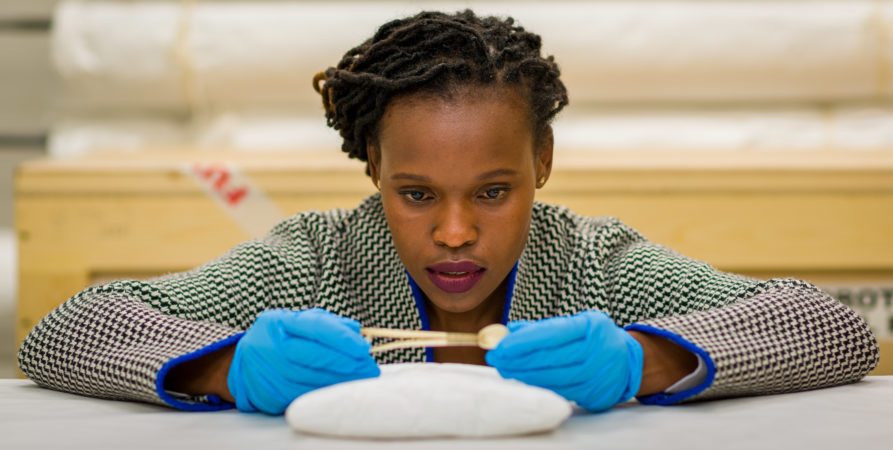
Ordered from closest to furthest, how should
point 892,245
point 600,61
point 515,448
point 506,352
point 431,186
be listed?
point 515,448, point 506,352, point 431,186, point 892,245, point 600,61

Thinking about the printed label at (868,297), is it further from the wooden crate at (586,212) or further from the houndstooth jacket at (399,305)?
the houndstooth jacket at (399,305)

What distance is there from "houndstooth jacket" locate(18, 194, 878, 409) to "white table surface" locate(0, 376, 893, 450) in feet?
0.09

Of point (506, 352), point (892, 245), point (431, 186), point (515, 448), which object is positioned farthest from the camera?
point (892, 245)

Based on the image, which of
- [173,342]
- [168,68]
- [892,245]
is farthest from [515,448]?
[168,68]

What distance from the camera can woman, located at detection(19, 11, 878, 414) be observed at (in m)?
0.86

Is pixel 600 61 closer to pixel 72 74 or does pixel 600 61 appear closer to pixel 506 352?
pixel 72 74

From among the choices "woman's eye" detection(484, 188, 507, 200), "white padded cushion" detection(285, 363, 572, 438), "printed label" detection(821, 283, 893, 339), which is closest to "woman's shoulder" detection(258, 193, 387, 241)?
"woman's eye" detection(484, 188, 507, 200)

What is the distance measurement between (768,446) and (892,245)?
113 centimetres

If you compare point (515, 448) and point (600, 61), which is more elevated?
point (600, 61)

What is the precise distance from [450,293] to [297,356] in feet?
0.80

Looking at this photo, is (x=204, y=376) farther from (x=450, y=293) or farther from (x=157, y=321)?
(x=450, y=293)

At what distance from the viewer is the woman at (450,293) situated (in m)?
0.86

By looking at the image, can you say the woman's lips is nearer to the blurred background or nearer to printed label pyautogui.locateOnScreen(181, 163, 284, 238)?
printed label pyautogui.locateOnScreen(181, 163, 284, 238)

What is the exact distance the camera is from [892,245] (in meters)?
1.72
